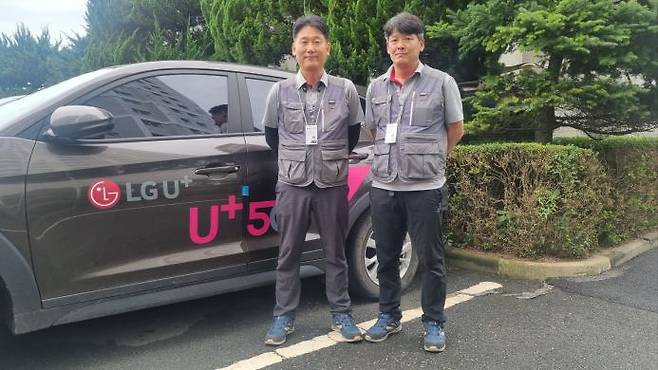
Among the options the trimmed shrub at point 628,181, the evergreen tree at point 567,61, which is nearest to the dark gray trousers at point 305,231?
the evergreen tree at point 567,61

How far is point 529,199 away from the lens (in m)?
4.46

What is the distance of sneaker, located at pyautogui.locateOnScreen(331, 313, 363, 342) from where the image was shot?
325 centimetres

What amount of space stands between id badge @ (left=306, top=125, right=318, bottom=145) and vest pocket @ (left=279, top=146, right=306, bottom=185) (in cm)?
6

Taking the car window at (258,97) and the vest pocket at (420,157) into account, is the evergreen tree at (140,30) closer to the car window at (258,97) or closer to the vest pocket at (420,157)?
the car window at (258,97)

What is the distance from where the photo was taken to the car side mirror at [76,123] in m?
2.72

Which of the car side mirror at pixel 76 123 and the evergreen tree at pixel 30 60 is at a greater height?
the evergreen tree at pixel 30 60

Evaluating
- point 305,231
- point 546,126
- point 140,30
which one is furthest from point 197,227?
point 140,30

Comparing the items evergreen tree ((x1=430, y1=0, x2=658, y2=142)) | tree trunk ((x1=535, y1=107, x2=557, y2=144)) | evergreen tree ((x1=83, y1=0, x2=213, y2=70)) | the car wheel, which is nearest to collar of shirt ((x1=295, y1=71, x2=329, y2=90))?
the car wheel

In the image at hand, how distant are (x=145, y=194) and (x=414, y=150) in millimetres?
1453

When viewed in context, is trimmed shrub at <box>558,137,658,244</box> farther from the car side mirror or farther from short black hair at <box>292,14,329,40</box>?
the car side mirror

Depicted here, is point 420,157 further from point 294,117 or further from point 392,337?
point 392,337

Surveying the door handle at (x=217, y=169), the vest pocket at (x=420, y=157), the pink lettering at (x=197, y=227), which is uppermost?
the vest pocket at (x=420, y=157)

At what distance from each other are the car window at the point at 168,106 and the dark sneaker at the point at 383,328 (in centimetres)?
144

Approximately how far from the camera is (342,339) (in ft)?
10.8
